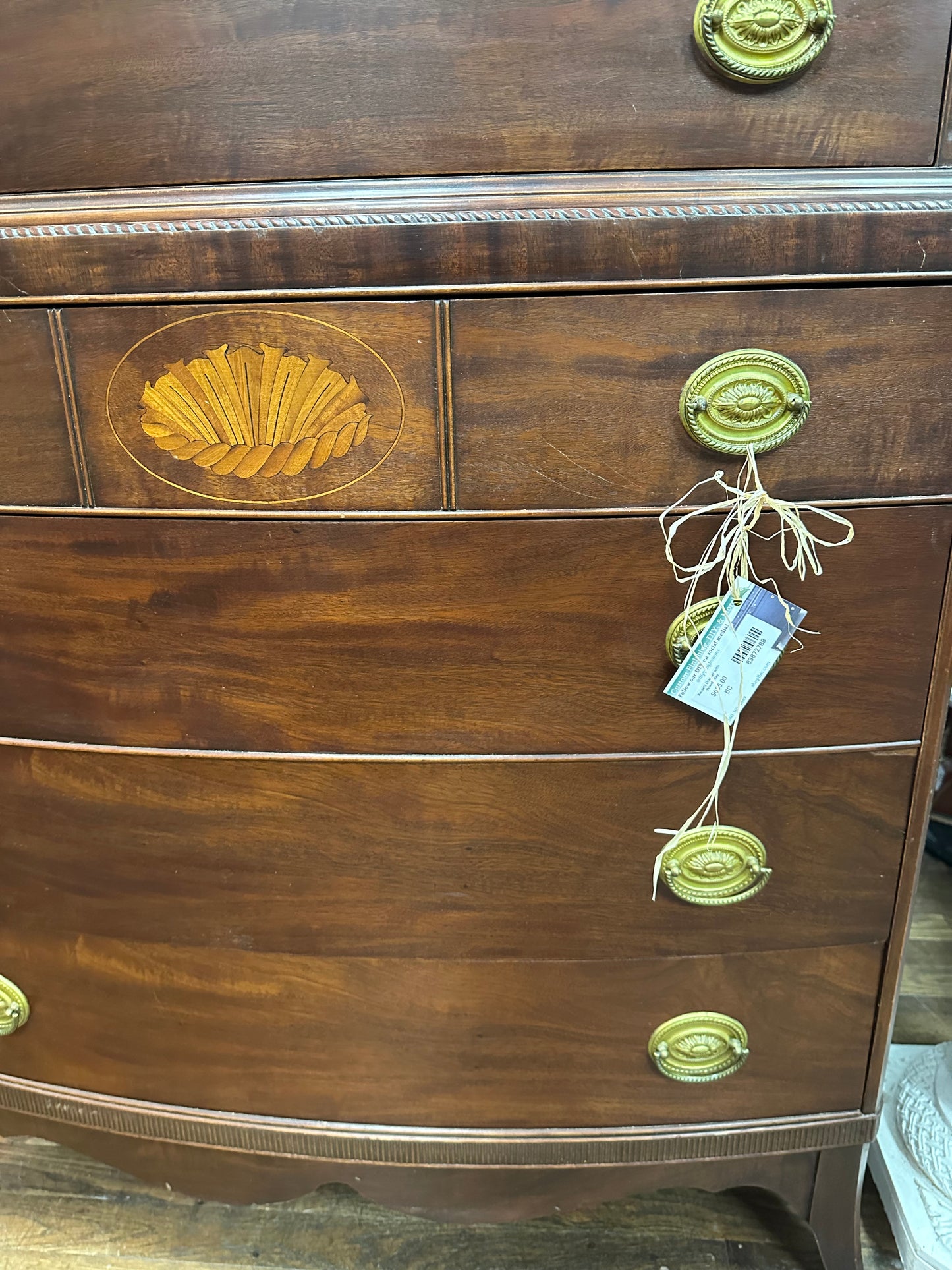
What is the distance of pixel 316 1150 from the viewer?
938 mm

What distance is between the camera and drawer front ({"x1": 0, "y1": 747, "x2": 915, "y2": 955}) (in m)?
0.79

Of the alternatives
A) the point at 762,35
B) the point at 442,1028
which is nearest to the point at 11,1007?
the point at 442,1028

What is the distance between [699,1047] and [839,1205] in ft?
0.90

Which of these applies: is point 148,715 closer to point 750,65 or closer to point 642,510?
point 642,510

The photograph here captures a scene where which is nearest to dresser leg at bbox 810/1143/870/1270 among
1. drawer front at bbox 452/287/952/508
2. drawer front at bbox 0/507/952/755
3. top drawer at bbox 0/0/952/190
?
drawer front at bbox 0/507/952/755

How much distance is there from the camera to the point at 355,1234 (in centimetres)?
111

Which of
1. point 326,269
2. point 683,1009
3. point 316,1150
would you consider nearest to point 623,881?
point 683,1009

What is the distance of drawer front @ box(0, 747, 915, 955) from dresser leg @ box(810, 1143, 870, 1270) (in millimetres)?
278

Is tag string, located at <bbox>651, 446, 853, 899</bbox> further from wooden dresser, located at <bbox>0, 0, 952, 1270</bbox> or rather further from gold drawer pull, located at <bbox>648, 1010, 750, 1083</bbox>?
gold drawer pull, located at <bbox>648, 1010, 750, 1083</bbox>

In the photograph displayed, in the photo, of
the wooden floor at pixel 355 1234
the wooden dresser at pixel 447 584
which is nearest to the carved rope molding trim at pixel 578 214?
the wooden dresser at pixel 447 584

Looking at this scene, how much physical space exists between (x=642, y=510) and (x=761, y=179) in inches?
9.0

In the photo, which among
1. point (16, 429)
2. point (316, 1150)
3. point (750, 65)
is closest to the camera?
point (750, 65)

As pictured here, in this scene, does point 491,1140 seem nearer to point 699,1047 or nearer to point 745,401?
point 699,1047

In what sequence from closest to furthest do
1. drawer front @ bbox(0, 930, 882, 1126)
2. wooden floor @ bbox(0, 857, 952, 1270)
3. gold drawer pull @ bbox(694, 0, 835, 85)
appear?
gold drawer pull @ bbox(694, 0, 835, 85) → drawer front @ bbox(0, 930, 882, 1126) → wooden floor @ bbox(0, 857, 952, 1270)
